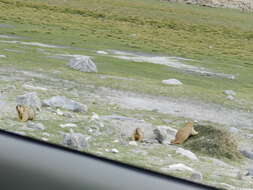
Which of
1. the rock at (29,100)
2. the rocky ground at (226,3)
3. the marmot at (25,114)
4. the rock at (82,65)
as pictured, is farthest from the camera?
the rocky ground at (226,3)

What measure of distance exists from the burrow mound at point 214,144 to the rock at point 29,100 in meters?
1.59

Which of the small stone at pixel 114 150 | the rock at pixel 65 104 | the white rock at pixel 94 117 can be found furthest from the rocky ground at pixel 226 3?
the small stone at pixel 114 150

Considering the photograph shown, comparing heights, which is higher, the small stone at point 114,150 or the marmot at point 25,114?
the marmot at point 25,114

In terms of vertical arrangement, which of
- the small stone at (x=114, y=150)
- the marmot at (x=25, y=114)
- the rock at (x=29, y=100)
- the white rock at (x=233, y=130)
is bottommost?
the white rock at (x=233, y=130)

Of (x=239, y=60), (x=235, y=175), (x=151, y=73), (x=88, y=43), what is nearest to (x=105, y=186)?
(x=235, y=175)

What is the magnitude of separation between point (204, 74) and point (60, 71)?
447 cm

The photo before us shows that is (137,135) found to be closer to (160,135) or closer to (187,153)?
(160,135)

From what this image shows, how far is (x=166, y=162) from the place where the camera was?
438 centimetres

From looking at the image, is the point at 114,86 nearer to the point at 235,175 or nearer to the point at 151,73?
the point at 151,73

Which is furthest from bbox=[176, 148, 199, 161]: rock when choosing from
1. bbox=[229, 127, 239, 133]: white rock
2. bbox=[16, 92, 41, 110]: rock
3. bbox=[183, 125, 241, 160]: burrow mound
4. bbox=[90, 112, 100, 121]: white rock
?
bbox=[229, 127, 239, 133]: white rock

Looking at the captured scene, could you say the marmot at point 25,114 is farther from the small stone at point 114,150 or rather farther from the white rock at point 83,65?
the white rock at point 83,65

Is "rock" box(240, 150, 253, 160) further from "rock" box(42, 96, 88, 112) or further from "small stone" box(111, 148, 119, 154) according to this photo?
"rock" box(42, 96, 88, 112)

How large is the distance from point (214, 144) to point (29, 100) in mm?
2049

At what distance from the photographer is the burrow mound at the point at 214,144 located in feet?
16.4
